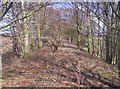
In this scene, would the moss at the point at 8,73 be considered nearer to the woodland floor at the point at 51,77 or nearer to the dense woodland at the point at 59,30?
the woodland floor at the point at 51,77

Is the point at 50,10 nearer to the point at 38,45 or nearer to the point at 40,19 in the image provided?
the point at 40,19

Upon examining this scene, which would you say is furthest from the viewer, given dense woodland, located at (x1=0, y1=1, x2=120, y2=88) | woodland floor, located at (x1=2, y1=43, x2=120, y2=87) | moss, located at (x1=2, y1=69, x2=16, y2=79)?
dense woodland, located at (x1=0, y1=1, x2=120, y2=88)

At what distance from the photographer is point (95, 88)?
4902 mm

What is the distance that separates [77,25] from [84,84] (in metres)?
10.2

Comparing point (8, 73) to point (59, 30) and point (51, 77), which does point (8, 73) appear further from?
point (59, 30)

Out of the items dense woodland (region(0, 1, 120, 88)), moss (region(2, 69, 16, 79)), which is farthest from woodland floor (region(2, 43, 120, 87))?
dense woodland (region(0, 1, 120, 88))

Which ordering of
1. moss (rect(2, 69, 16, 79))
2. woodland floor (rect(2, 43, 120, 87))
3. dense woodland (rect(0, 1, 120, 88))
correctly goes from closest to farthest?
woodland floor (rect(2, 43, 120, 87)), moss (rect(2, 69, 16, 79)), dense woodland (rect(0, 1, 120, 88))

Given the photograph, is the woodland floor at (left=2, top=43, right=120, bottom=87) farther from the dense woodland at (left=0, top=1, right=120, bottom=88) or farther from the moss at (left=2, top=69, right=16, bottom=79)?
the dense woodland at (left=0, top=1, right=120, bottom=88)

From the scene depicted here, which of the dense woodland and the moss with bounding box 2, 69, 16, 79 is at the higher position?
the dense woodland

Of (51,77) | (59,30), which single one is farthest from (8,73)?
(59,30)

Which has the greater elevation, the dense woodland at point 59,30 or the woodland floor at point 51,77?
the dense woodland at point 59,30

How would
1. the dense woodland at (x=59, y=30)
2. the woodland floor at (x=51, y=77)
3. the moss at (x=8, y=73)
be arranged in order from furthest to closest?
the dense woodland at (x=59, y=30) < the moss at (x=8, y=73) < the woodland floor at (x=51, y=77)

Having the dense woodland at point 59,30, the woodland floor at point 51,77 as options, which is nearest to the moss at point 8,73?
the woodland floor at point 51,77

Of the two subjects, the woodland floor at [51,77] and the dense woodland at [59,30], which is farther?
the dense woodland at [59,30]
